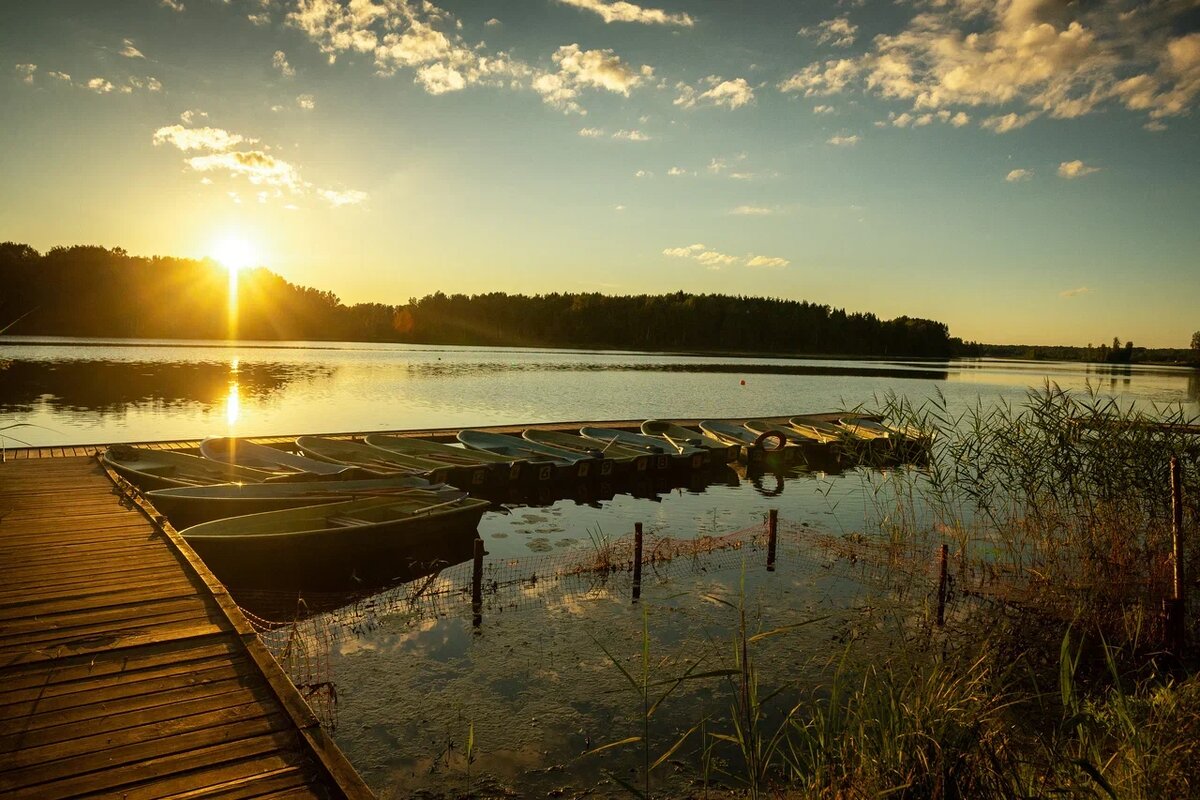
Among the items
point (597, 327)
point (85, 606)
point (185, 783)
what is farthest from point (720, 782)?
point (597, 327)

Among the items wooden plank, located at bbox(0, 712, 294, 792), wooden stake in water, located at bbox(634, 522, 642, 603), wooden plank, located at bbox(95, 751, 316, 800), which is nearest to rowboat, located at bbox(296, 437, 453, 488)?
wooden stake in water, located at bbox(634, 522, 642, 603)

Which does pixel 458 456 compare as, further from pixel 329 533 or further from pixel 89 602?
pixel 89 602

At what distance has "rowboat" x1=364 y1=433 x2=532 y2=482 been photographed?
17917mm

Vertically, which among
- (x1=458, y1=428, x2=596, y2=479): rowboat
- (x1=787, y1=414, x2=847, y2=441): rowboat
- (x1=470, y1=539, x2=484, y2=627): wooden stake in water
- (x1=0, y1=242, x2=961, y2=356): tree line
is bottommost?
(x1=470, y1=539, x2=484, y2=627): wooden stake in water

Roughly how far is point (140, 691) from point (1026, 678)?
29.8ft

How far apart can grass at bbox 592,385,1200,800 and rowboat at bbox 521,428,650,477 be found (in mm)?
7768

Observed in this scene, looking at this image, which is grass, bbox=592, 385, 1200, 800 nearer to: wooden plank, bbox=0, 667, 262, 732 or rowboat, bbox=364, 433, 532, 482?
wooden plank, bbox=0, 667, 262, 732

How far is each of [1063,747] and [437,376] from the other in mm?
56441

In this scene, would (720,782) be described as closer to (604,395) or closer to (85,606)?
(85,606)

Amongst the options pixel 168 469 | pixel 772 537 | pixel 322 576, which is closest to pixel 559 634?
pixel 322 576

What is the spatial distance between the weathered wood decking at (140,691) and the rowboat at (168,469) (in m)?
5.30

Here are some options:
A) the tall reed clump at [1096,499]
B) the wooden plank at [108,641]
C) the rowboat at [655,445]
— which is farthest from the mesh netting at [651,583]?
the rowboat at [655,445]

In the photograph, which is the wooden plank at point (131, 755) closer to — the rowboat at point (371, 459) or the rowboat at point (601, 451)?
the rowboat at point (371, 459)

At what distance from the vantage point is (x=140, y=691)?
494 cm
